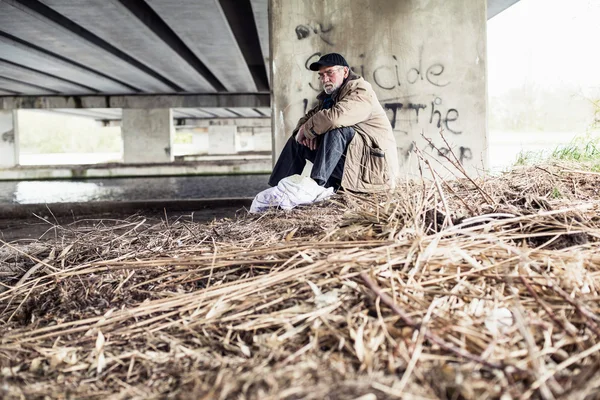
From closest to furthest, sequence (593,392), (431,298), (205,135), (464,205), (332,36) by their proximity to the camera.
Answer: (593,392) < (431,298) < (464,205) < (332,36) < (205,135)

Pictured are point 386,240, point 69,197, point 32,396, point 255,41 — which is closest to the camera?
point 32,396

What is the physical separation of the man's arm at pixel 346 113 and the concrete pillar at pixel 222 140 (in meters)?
45.8

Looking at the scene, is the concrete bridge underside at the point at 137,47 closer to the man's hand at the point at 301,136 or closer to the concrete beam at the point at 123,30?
the concrete beam at the point at 123,30

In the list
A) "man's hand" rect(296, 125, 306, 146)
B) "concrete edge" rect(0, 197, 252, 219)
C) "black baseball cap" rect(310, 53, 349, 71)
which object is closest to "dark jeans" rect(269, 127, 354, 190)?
"man's hand" rect(296, 125, 306, 146)

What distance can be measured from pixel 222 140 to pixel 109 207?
42.6m

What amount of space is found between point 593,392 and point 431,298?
694 mm

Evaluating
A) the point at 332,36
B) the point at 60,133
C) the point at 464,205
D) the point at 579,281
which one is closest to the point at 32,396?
the point at 579,281

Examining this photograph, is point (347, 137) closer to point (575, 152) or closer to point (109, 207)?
point (575, 152)

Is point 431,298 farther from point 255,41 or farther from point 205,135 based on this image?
point 205,135

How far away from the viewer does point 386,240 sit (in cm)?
242

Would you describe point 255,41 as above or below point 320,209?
above

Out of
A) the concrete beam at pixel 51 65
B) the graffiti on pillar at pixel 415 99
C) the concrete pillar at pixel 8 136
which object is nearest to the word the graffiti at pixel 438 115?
the graffiti on pillar at pixel 415 99

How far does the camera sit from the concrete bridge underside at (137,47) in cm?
1138

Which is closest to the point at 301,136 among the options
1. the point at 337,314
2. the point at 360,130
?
the point at 360,130
